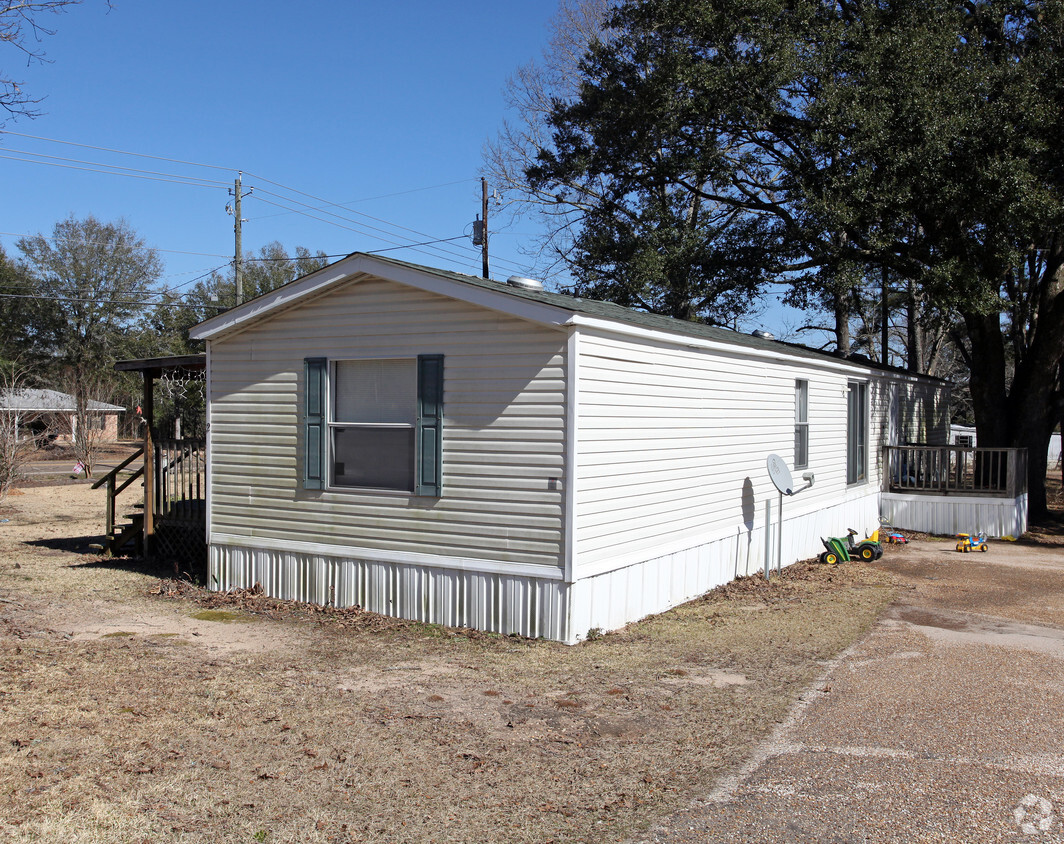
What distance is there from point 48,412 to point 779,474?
959 inches

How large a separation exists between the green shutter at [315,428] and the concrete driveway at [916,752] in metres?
4.88

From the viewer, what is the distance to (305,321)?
341 inches

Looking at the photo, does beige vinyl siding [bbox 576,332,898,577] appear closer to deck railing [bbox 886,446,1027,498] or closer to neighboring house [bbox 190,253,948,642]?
neighboring house [bbox 190,253,948,642]

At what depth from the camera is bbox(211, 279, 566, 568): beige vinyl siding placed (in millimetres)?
7375

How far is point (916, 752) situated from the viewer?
4836mm

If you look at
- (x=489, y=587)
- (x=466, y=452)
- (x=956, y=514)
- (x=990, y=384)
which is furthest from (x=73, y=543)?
(x=990, y=384)

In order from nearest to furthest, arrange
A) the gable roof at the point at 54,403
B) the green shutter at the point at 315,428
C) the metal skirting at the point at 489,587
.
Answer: the metal skirting at the point at 489,587
the green shutter at the point at 315,428
the gable roof at the point at 54,403

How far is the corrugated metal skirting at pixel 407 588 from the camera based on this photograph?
7.37m

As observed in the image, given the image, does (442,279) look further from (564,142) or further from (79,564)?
(564,142)

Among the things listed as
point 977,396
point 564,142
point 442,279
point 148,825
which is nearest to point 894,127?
point 977,396

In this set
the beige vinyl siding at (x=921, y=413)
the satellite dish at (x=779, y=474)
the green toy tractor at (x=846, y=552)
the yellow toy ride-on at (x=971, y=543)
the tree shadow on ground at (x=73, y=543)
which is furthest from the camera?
the beige vinyl siding at (x=921, y=413)

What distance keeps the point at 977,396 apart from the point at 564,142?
426 inches

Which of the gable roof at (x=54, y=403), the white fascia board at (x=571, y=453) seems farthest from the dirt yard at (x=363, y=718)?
the gable roof at (x=54, y=403)

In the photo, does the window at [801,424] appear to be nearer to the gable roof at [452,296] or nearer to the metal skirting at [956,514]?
the gable roof at [452,296]
